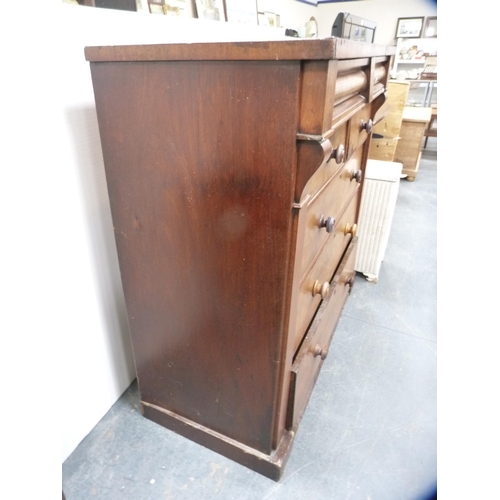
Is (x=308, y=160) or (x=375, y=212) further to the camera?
(x=375, y=212)

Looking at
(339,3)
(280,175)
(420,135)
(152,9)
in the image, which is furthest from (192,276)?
(339,3)

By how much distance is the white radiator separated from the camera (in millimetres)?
1690

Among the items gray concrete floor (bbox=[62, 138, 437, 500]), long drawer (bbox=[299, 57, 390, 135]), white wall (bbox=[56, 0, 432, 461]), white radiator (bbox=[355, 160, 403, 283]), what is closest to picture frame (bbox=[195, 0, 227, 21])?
white wall (bbox=[56, 0, 432, 461])

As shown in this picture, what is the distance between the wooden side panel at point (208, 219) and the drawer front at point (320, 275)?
0.47 ft

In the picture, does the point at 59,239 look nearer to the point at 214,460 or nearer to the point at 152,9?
the point at 214,460

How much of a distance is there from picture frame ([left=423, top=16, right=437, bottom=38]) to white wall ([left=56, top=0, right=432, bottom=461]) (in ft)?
14.0

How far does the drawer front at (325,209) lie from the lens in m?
0.82

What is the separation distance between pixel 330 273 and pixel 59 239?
0.87 m

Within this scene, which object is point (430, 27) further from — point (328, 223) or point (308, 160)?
point (308, 160)

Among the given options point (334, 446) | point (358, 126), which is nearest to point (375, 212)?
point (358, 126)

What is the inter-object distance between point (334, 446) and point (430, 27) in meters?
5.09

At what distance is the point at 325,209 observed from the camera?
3.14 feet

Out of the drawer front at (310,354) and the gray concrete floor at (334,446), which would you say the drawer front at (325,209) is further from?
the gray concrete floor at (334,446)

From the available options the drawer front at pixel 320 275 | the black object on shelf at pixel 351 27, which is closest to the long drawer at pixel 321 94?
the drawer front at pixel 320 275
